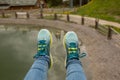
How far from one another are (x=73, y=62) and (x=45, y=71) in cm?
100

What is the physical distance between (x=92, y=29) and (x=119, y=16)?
20.9 ft

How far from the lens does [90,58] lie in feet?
42.7

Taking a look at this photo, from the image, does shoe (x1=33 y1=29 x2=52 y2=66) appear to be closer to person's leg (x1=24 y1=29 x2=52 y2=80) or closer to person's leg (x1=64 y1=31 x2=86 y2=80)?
person's leg (x1=24 y1=29 x2=52 y2=80)

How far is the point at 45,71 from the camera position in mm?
6676

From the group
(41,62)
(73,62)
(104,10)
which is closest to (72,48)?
(73,62)

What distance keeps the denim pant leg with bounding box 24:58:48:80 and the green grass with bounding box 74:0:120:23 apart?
17.5 meters

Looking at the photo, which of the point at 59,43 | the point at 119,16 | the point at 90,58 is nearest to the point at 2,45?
the point at 59,43

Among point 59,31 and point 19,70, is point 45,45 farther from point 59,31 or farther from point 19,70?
point 59,31

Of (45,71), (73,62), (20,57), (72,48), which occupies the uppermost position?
(72,48)

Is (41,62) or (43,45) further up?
(43,45)

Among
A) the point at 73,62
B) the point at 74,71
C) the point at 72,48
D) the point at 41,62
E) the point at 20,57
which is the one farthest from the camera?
the point at 20,57

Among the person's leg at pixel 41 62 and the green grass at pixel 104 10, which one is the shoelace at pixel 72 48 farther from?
the green grass at pixel 104 10

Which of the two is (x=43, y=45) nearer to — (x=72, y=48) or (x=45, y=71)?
(x=72, y=48)

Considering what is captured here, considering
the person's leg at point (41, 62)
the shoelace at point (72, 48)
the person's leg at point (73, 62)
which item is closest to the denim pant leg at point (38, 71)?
the person's leg at point (41, 62)
